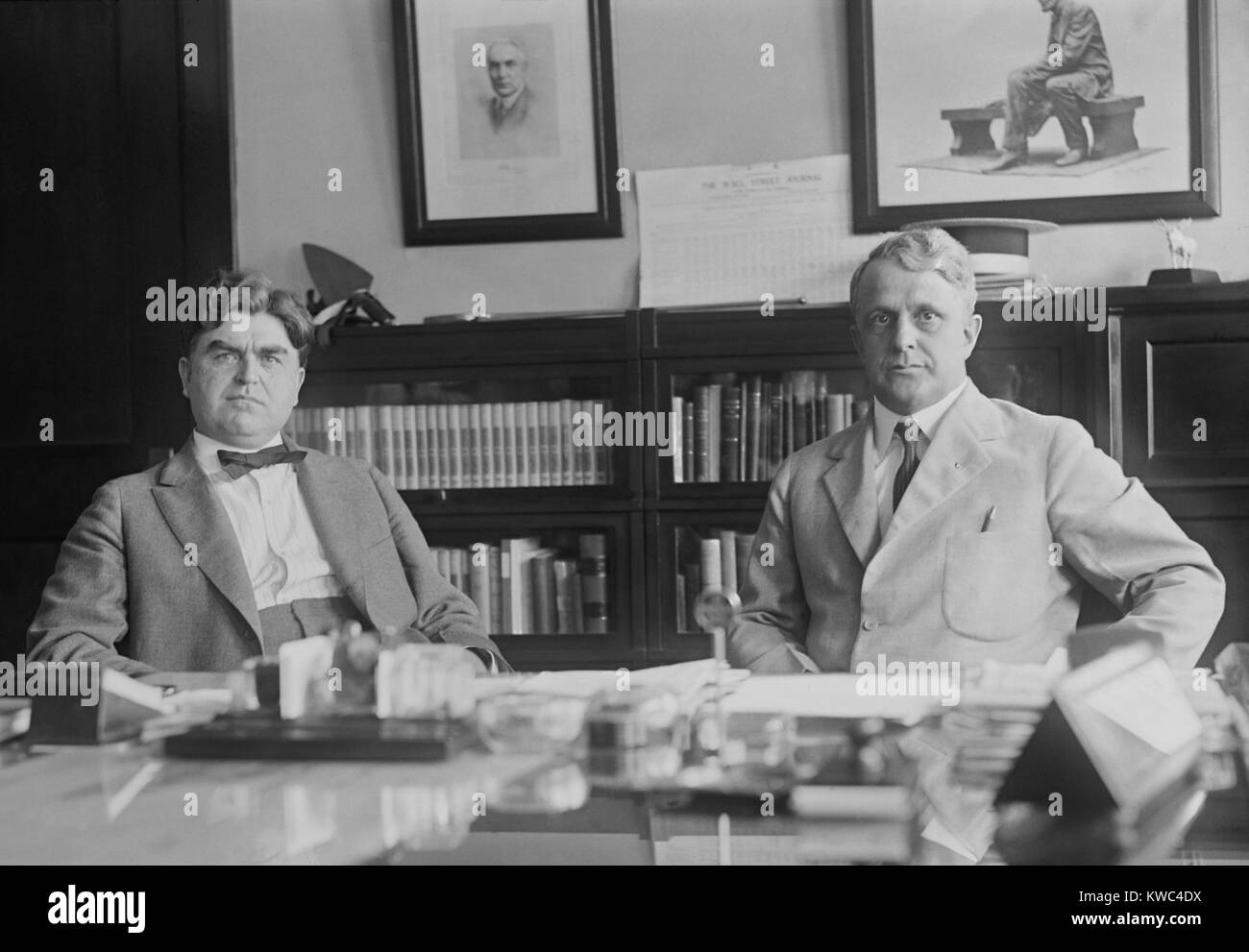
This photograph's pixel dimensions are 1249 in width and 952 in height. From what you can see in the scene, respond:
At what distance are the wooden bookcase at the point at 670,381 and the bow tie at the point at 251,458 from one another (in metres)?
0.80

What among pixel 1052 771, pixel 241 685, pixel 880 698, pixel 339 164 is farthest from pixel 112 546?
pixel 339 164

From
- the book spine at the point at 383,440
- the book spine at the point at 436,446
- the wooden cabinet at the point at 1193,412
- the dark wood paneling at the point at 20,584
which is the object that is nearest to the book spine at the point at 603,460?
the book spine at the point at 436,446

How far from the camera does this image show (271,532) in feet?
6.35

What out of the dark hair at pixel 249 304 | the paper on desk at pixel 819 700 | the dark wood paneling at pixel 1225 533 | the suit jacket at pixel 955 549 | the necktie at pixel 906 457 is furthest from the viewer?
the dark wood paneling at pixel 1225 533

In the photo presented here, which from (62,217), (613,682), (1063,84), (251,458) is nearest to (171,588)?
(251,458)

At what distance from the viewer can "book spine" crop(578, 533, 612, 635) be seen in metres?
2.69

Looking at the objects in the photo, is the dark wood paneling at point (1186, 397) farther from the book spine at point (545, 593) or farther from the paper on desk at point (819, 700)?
the paper on desk at point (819, 700)

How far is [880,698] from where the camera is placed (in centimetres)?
124

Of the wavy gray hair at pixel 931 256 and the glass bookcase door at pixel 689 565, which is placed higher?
the wavy gray hair at pixel 931 256

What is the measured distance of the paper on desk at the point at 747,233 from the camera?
9.22 feet

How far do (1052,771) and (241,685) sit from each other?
0.73m

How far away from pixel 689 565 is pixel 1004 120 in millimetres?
1145
